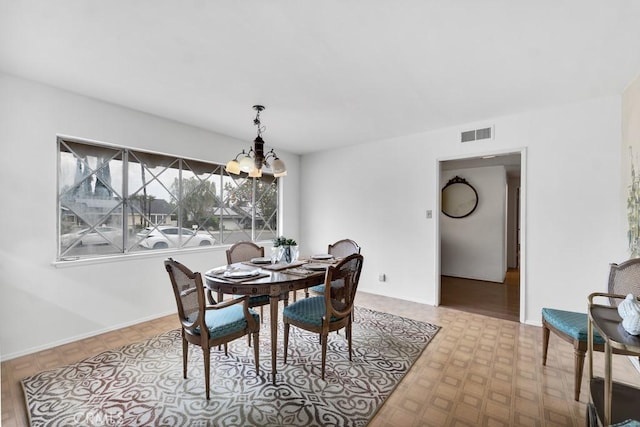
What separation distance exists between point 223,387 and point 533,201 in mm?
3554

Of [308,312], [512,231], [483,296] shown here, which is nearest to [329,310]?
[308,312]

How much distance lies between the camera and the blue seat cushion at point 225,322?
1.89 metres

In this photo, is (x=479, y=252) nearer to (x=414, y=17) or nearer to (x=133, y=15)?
(x=414, y=17)

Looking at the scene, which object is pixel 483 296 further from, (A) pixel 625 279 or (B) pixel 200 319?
(B) pixel 200 319

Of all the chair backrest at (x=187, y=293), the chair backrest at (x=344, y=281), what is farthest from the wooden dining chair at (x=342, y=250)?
the chair backrest at (x=187, y=293)

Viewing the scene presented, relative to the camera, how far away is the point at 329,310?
208 cm

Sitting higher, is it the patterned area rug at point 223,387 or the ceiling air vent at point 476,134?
the ceiling air vent at point 476,134

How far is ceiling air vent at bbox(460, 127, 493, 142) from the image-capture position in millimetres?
3335

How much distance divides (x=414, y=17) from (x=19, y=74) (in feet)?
10.4

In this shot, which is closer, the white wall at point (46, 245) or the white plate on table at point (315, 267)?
the white wall at point (46, 245)

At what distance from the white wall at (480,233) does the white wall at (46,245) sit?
5.29m

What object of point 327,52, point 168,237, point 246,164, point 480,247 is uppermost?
point 327,52

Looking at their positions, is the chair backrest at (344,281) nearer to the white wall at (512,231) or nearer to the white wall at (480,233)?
the white wall at (480,233)

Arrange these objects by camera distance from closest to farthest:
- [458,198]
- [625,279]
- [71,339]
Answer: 1. [625,279]
2. [71,339]
3. [458,198]
